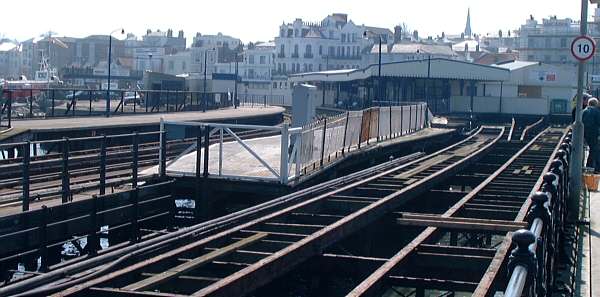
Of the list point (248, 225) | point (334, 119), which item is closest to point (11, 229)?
point (248, 225)

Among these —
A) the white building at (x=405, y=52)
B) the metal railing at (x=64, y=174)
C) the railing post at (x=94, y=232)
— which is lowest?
the railing post at (x=94, y=232)

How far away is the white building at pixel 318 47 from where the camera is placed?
444 ft

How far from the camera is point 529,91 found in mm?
78375

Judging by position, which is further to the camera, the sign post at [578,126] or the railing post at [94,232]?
the sign post at [578,126]

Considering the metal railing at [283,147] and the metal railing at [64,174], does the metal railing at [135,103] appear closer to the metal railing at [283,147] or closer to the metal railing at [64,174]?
the metal railing at [283,147]

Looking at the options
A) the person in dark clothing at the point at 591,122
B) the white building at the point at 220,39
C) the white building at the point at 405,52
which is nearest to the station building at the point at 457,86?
the person in dark clothing at the point at 591,122

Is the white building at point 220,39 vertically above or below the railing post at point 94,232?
above

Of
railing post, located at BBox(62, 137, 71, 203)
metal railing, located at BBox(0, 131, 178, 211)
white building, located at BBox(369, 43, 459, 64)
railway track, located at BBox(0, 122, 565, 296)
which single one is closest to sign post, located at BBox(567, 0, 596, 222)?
railway track, located at BBox(0, 122, 565, 296)

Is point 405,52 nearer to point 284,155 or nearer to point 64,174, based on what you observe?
point 284,155

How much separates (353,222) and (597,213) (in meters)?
6.43

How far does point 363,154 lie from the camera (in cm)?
2627

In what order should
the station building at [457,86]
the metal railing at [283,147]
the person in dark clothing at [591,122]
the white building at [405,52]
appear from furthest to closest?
the white building at [405,52], the station building at [457,86], the person in dark clothing at [591,122], the metal railing at [283,147]

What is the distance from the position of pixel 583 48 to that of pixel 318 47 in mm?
119663

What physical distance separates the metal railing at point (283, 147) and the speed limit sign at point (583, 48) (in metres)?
5.58
